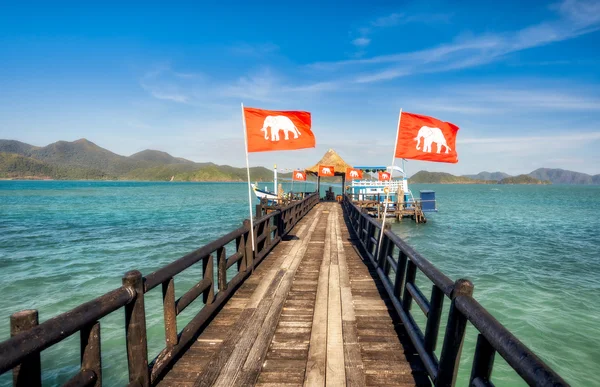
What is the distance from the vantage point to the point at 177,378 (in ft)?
11.3

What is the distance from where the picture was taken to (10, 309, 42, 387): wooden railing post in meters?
1.87

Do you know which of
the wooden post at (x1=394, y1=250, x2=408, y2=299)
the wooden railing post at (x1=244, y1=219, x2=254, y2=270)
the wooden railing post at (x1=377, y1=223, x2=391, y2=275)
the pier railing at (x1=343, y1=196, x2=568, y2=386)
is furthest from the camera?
the wooden railing post at (x1=244, y1=219, x2=254, y2=270)

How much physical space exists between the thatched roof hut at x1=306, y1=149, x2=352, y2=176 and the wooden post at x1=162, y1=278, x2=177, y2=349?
27884 millimetres

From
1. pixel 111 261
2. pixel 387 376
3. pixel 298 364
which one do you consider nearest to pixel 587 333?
pixel 387 376

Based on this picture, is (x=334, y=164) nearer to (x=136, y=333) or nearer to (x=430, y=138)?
(x=430, y=138)

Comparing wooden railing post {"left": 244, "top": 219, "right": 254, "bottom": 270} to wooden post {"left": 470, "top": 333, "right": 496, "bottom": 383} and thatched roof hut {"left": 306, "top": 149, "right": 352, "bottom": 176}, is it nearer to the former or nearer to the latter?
wooden post {"left": 470, "top": 333, "right": 496, "bottom": 383}

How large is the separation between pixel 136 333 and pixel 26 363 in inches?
47.7

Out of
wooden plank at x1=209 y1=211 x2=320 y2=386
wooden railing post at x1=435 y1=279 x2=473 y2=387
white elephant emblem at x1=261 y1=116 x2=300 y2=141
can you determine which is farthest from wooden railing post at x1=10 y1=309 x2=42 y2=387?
white elephant emblem at x1=261 y1=116 x2=300 y2=141

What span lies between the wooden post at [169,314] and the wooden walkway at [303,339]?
274mm

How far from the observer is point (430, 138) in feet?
21.8

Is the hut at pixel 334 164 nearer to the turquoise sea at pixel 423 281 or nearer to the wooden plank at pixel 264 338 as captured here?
the turquoise sea at pixel 423 281

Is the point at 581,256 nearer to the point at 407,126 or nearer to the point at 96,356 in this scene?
the point at 407,126

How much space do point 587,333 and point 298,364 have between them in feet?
30.2

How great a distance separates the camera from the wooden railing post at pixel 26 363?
187 centimetres
